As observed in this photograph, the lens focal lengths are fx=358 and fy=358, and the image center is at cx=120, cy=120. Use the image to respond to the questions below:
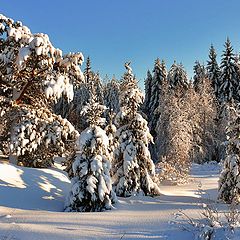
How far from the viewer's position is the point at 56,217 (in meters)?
9.32

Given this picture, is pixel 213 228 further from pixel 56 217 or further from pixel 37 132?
pixel 37 132

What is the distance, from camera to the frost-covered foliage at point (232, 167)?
1534cm

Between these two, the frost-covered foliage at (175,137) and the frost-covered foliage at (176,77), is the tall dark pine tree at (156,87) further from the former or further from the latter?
the frost-covered foliage at (175,137)

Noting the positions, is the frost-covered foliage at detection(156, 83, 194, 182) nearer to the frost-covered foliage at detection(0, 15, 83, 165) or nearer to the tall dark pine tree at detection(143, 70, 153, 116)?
the tall dark pine tree at detection(143, 70, 153, 116)

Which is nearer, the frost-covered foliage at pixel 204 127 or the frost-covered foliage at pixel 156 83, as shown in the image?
the frost-covered foliage at pixel 204 127

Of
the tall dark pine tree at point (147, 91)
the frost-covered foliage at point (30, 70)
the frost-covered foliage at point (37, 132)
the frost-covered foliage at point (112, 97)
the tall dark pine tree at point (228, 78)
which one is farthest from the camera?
the frost-covered foliage at point (112, 97)

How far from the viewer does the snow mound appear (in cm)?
1130

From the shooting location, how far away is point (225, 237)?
7160 mm

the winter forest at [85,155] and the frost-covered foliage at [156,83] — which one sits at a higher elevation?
the frost-covered foliage at [156,83]

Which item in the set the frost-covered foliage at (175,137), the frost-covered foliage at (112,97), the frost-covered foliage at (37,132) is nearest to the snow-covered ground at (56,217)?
the frost-covered foliage at (37,132)

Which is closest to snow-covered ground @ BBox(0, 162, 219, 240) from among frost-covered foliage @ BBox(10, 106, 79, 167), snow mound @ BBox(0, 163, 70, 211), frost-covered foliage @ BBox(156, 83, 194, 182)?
snow mound @ BBox(0, 163, 70, 211)

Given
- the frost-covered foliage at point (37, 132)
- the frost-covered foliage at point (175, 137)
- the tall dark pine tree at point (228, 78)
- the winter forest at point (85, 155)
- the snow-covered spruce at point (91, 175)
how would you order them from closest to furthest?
1. the winter forest at point (85, 155)
2. the snow-covered spruce at point (91, 175)
3. the frost-covered foliage at point (37, 132)
4. the frost-covered foliage at point (175, 137)
5. the tall dark pine tree at point (228, 78)

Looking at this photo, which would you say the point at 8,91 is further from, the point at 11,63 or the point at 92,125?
the point at 92,125

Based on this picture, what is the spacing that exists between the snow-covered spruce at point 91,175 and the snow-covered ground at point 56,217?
1.68 ft
